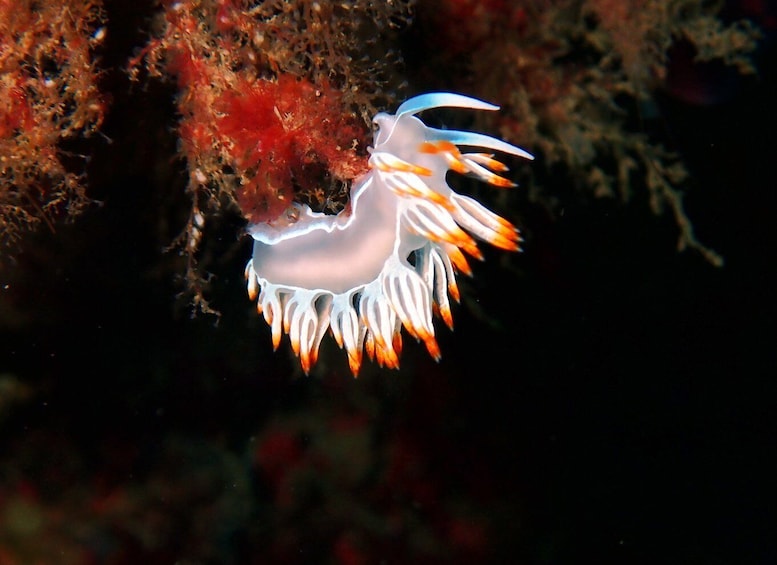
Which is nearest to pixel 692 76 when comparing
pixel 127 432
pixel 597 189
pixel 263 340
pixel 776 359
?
pixel 597 189

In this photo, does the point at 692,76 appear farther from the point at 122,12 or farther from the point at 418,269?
the point at 122,12

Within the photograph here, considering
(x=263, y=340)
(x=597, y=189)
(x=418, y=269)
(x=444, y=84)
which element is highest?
(x=444, y=84)

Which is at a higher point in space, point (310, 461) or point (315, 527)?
point (310, 461)

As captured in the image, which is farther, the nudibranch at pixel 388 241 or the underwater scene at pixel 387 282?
the underwater scene at pixel 387 282

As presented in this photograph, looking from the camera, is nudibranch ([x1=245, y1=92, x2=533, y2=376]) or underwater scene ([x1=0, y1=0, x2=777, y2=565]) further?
underwater scene ([x1=0, y1=0, x2=777, y2=565])
